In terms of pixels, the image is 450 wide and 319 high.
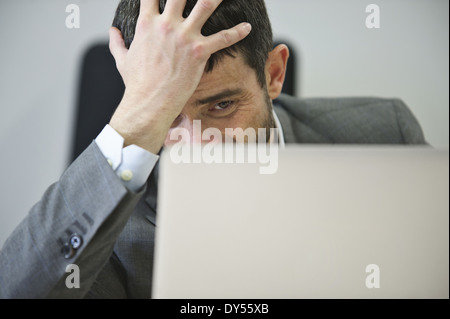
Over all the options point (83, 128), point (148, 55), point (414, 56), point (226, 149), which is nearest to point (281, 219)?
point (226, 149)

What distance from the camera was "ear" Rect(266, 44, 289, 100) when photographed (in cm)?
108

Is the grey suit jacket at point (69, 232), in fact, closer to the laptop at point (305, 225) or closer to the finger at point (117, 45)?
the laptop at point (305, 225)

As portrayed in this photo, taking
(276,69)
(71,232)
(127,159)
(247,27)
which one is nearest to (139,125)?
(127,159)

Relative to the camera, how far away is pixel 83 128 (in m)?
1.50

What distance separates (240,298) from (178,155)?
0.58 ft

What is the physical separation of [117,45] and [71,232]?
0.43m

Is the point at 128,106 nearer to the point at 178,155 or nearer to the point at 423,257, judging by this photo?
the point at 178,155

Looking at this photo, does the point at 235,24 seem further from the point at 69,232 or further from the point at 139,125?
the point at 69,232

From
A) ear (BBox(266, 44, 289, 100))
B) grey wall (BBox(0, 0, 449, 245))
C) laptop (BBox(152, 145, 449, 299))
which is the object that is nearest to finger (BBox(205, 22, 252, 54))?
ear (BBox(266, 44, 289, 100))

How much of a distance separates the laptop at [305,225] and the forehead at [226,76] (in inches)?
16.3

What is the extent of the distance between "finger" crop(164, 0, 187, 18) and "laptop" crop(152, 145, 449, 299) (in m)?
0.41

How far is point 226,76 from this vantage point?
85 cm

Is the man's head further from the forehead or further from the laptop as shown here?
the laptop

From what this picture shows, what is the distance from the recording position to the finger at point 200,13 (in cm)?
75
